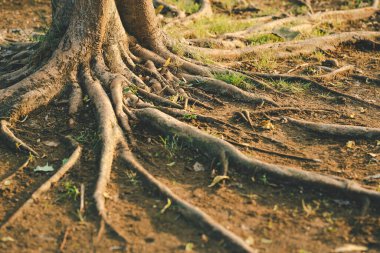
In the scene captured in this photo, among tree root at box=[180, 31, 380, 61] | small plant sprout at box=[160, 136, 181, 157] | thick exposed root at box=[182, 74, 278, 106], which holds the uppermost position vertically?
tree root at box=[180, 31, 380, 61]

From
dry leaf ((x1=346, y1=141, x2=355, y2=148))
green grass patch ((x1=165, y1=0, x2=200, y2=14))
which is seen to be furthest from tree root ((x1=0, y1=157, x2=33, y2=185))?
green grass patch ((x1=165, y1=0, x2=200, y2=14))

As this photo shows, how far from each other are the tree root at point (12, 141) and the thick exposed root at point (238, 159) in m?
1.12

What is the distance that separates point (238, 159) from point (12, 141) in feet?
7.07

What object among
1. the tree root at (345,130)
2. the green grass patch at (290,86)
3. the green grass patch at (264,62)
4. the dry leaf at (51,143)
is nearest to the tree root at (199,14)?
the green grass patch at (264,62)

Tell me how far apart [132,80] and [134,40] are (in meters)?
0.75

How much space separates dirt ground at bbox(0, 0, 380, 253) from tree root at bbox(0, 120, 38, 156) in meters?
0.08

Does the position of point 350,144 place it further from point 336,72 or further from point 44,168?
point 44,168

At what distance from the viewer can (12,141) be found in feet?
16.6

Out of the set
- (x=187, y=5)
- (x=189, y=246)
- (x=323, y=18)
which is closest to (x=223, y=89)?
(x=189, y=246)

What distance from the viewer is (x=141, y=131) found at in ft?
17.4

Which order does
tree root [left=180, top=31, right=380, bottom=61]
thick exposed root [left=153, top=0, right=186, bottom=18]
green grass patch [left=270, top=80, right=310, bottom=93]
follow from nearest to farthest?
green grass patch [left=270, top=80, right=310, bottom=93] < tree root [left=180, top=31, right=380, bottom=61] < thick exposed root [left=153, top=0, right=186, bottom=18]

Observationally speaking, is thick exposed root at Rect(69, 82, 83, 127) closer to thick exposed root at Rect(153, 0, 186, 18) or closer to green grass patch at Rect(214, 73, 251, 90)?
green grass patch at Rect(214, 73, 251, 90)

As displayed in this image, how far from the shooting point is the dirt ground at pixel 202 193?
3926 mm

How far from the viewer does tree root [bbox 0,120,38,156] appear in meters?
5.02
